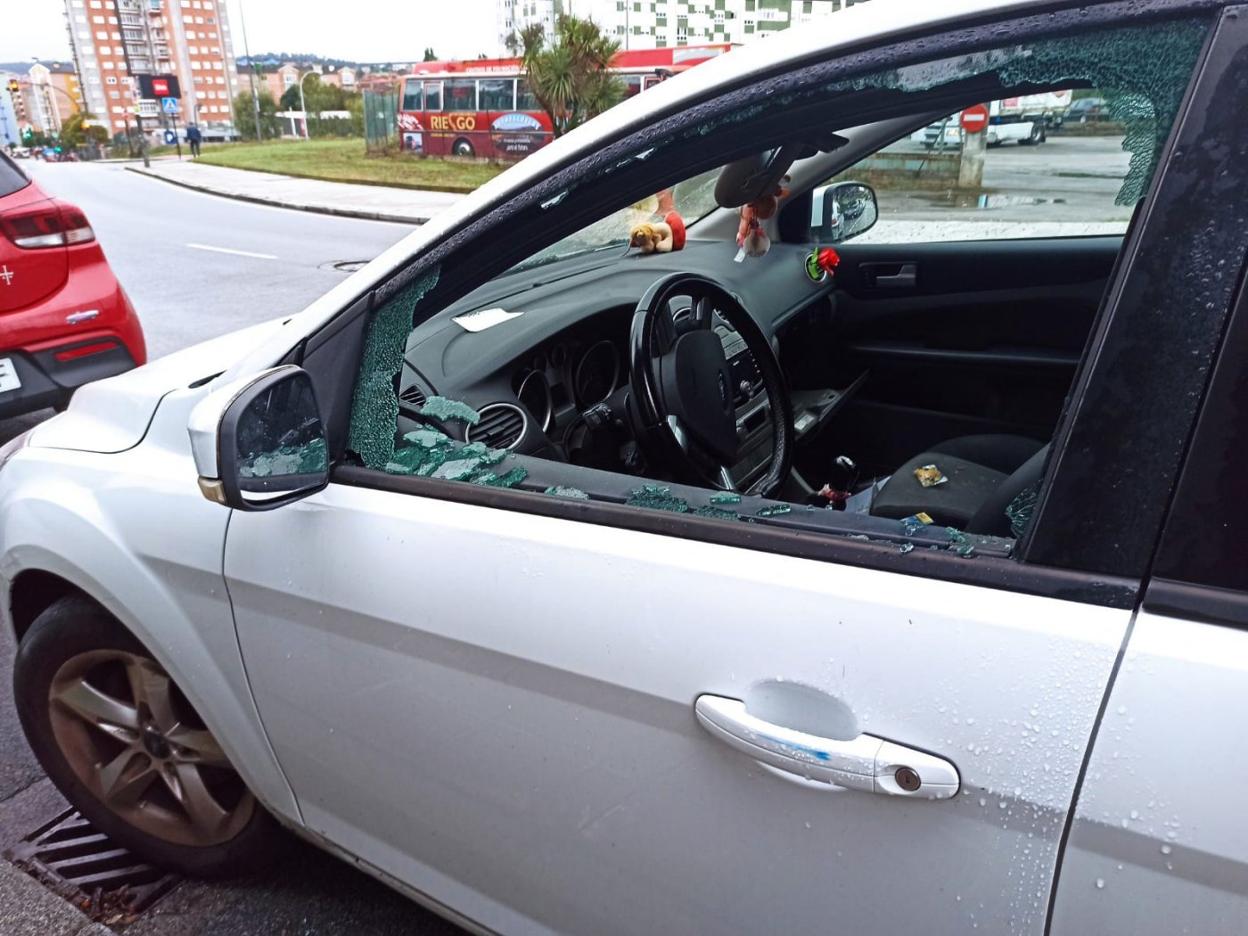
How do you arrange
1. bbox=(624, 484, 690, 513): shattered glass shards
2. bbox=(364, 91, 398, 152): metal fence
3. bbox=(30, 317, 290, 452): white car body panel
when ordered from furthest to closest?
bbox=(364, 91, 398, 152): metal fence
bbox=(30, 317, 290, 452): white car body panel
bbox=(624, 484, 690, 513): shattered glass shards

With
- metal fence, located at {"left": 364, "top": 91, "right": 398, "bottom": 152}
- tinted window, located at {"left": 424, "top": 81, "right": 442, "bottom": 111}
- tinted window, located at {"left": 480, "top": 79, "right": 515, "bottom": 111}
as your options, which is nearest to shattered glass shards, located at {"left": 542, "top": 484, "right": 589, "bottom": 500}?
tinted window, located at {"left": 480, "top": 79, "right": 515, "bottom": 111}

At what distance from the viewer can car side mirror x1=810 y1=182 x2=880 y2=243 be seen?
381 centimetres

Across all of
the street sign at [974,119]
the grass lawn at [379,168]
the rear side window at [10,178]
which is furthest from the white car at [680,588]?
the grass lawn at [379,168]

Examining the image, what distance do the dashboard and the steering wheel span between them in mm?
43

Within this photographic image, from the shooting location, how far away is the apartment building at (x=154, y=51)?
9738cm

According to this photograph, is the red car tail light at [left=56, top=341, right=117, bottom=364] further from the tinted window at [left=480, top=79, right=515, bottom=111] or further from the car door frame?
the tinted window at [left=480, top=79, right=515, bottom=111]

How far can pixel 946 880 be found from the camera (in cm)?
106

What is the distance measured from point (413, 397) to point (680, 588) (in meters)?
0.85

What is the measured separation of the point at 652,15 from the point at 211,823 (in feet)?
79.8

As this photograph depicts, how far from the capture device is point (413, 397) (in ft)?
6.06

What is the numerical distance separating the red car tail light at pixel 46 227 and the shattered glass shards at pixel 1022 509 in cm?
450

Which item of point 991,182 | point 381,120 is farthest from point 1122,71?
point 381,120

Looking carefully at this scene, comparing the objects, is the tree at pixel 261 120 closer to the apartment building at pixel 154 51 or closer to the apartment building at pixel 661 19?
the apartment building at pixel 154 51

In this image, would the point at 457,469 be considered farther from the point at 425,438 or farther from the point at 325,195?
the point at 325,195
